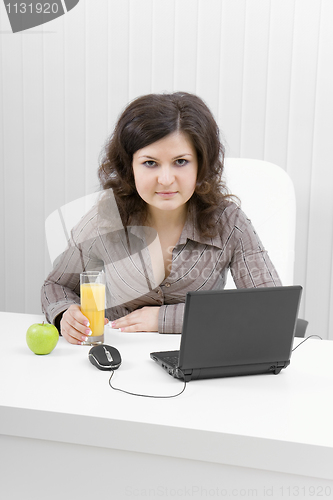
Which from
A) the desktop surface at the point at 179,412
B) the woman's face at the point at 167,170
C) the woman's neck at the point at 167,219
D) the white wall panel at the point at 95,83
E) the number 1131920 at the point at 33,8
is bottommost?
the desktop surface at the point at 179,412

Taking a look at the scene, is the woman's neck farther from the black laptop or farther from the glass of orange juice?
the black laptop

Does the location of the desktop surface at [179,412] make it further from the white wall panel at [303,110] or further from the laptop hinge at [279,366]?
the white wall panel at [303,110]

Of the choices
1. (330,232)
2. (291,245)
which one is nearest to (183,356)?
(291,245)

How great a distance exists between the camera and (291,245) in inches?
75.0

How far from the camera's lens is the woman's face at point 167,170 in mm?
1382

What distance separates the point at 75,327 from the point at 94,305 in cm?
7

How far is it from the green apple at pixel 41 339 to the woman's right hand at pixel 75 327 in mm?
78

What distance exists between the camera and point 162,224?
1.58 m

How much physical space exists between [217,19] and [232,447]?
6.73 feet

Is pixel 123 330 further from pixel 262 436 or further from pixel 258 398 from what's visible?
pixel 262 436

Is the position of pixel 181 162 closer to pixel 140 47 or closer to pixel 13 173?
pixel 140 47

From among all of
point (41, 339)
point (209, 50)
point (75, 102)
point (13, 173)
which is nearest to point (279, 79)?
point (209, 50)

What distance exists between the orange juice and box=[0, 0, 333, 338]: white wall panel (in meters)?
1.41

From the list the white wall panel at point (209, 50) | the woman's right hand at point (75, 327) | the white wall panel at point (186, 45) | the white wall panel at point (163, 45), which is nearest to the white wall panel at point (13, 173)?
the white wall panel at point (163, 45)
